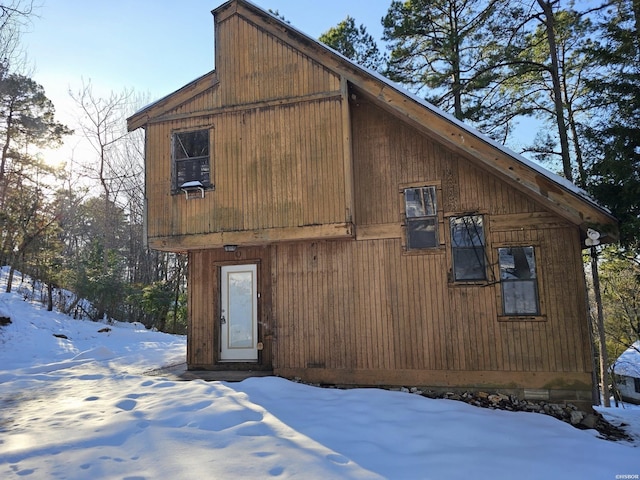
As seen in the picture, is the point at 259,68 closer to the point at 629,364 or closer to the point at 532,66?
the point at 532,66

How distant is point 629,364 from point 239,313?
25.0 m

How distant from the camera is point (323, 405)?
5.80 metres

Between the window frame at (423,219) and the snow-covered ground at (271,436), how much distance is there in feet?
8.07

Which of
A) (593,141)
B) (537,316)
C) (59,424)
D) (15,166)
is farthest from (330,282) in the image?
(15,166)

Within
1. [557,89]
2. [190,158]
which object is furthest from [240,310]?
[557,89]

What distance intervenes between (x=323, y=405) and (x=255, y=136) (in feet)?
15.9

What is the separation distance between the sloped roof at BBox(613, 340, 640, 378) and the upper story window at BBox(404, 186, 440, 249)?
2239 cm

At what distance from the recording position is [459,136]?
658cm

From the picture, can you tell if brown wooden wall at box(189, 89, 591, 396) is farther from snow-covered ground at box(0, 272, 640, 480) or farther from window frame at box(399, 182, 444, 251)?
snow-covered ground at box(0, 272, 640, 480)

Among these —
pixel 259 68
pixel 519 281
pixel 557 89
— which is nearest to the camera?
pixel 519 281

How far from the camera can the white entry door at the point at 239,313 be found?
8312 mm

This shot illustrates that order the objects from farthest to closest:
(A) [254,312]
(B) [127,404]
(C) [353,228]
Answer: (A) [254,312], (C) [353,228], (B) [127,404]

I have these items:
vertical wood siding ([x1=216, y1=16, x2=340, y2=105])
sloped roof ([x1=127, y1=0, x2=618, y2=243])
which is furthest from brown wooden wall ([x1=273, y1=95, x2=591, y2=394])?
vertical wood siding ([x1=216, y1=16, x2=340, y2=105])

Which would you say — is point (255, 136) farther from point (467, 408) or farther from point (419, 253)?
point (467, 408)
